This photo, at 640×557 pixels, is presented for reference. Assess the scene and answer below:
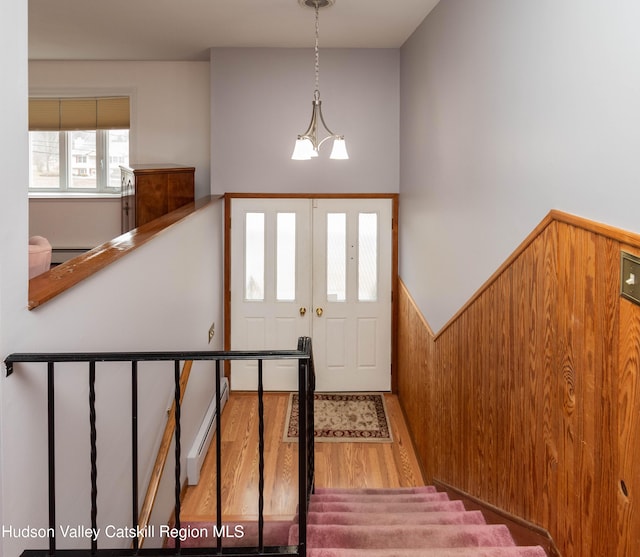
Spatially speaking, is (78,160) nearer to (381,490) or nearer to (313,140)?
(313,140)

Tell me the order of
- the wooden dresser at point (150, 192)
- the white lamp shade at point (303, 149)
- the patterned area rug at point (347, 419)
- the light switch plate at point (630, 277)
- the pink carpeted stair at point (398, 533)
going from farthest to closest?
1. the wooden dresser at point (150, 192)
2. the patterned area rug at point (347, 419)
3. the white lamp shade at point (303, 149)
4. the pink carpeted stair at point (398, 533)
5. the light switch plate at point (630, 277)

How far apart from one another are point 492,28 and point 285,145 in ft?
10.3

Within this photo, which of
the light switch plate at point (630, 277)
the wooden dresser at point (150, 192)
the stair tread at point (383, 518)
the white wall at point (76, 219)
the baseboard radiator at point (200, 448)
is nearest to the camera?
the light switch plate at point (630, 277)

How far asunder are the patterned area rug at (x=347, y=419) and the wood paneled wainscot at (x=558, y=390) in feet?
5.56

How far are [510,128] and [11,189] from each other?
205 centimetres

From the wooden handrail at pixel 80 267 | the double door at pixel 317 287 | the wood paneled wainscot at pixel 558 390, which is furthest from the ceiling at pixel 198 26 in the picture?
the wood paneled wainscot at pixel 558 390

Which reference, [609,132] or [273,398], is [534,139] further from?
[273,398]

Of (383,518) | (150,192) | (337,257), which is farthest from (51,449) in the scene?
(337,257)

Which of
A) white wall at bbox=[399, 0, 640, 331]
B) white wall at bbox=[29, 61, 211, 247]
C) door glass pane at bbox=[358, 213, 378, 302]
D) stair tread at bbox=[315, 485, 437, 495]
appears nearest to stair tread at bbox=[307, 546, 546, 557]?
white wall at bbox=[399, 0, 640, 331]

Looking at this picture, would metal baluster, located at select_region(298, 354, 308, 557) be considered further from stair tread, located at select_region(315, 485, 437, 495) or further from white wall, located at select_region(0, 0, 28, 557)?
stair tread, located at select_region(315, 485, 437, 495)

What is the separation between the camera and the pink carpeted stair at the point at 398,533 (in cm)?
209

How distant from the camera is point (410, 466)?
4664mm

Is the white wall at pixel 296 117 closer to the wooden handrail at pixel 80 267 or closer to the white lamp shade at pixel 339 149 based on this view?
the white lamp shade at pixel 339 149

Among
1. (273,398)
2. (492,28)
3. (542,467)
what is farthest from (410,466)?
(492,28)
